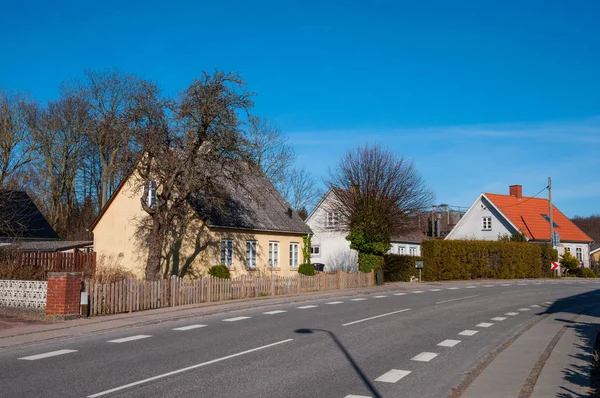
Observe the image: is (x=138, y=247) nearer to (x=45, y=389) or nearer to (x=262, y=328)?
(x=262, y=328)

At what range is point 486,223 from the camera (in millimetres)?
59906

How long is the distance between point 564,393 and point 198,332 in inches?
340

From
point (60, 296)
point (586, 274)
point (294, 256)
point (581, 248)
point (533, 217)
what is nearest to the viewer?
point (60, 296)

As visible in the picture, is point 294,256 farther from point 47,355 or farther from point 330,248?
point 47,355

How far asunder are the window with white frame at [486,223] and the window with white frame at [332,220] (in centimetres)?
2001

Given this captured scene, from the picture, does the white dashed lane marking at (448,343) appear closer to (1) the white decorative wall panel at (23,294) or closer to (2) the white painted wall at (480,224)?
(1) the white decorative wall panel at (23,294)

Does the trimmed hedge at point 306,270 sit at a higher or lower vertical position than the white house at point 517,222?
lower

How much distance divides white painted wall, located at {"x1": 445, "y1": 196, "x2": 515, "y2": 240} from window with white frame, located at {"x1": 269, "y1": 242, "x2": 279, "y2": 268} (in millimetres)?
31191

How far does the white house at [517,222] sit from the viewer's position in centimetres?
5719

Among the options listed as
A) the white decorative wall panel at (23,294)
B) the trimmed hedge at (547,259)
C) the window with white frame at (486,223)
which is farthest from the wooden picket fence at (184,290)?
the window with white frame at (486,223)

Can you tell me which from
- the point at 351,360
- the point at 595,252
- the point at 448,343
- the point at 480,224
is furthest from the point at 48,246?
the point at 595,252

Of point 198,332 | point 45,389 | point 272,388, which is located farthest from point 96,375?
point 198,332

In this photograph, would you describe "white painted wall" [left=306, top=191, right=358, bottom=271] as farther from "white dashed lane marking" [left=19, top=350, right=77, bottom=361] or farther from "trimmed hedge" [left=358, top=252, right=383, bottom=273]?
"white dashed lane marking" [left=19, top=350, right=77, bottom=361]

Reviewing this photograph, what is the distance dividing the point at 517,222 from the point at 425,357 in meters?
50.0
